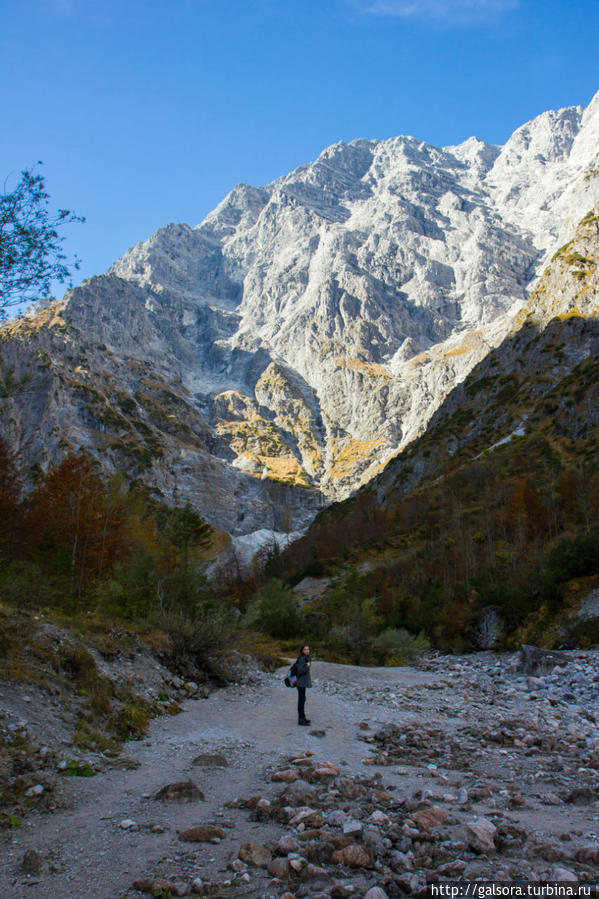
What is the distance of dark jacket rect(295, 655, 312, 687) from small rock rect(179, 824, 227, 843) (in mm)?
7752

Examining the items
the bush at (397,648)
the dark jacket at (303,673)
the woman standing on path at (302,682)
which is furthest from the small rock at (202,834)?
the bush at (397,648)

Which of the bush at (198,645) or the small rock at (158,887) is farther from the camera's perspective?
the bush at (198,645)

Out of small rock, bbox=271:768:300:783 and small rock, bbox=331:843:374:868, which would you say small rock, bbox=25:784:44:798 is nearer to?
small rock, bbox=271:768:300:783

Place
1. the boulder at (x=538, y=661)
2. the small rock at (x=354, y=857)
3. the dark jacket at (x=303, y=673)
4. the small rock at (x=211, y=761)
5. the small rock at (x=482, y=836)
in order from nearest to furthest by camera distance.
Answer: the small rock at (x=354, y=857), the small rock at (x=482, y=836), the small rock at (x=211, y=761), the dark jacket at (x=303, y=673), the boulder at (x=538, y=661)

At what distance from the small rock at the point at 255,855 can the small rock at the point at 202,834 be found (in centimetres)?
53

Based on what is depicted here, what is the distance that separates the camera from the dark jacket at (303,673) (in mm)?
13173

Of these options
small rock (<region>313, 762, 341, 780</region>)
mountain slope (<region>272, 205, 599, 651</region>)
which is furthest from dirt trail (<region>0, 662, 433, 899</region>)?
mountain slope (<region>272, 205, 599, 651</region>)

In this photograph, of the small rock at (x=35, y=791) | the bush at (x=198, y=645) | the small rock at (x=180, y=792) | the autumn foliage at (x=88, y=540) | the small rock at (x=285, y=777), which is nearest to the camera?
the small rock at (x=35, y=791)

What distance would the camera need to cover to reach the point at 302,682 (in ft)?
43.3

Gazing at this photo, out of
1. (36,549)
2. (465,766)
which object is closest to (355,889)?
(465,766)

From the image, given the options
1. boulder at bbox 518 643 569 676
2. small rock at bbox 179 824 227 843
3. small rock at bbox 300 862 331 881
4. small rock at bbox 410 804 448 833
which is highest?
small rock at bbox 300 862 331 881

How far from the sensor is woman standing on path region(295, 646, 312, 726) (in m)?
12.4

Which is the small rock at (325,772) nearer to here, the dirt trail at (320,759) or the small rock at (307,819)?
the dirt trail at (320,759)

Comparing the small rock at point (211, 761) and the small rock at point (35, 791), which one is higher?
the small rock at point (35, 791)
